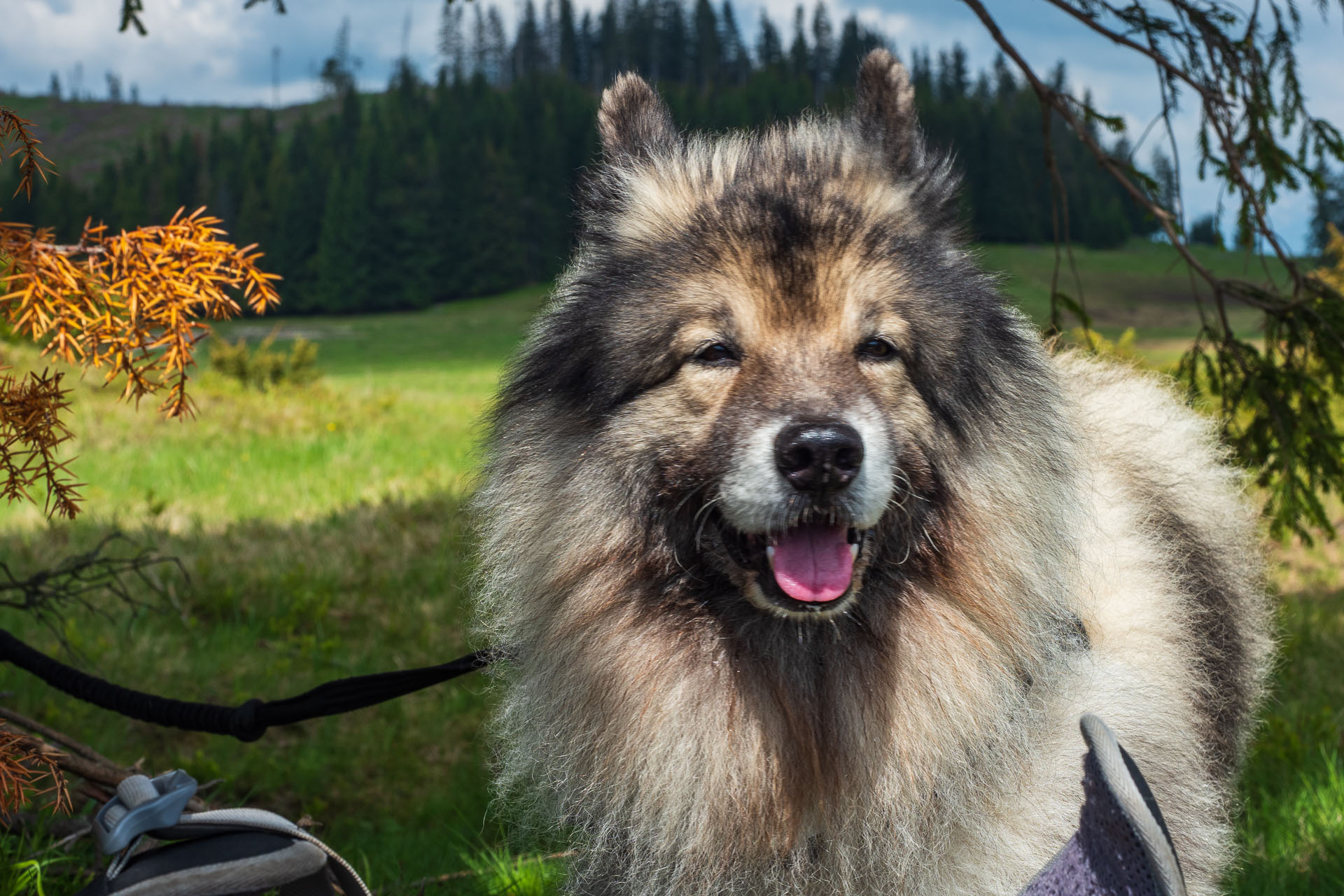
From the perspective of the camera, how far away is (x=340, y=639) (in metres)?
5.13

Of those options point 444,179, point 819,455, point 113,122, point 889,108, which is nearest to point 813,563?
point 819,455

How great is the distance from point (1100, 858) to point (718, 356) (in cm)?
121

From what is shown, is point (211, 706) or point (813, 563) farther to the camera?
point (211, 706)

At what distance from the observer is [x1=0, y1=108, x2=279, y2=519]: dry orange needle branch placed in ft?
6.66

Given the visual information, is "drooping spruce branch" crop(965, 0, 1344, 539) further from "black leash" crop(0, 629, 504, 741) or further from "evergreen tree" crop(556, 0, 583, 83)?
"evergreen tree" crop(556, 0, 583, 83)

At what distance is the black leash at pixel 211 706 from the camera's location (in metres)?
2.68

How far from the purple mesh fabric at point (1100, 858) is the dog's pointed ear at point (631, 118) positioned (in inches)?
73.3

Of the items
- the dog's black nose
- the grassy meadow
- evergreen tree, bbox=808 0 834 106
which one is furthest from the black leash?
evergreen tree, bbox=808 0 834 106

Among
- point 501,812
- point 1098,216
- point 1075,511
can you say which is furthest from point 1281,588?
point 1098,216

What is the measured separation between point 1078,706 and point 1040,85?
279 cm

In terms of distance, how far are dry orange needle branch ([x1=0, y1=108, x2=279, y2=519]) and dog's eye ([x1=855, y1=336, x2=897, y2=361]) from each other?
133 centimetres

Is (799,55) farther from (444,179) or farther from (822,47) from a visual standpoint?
(444,179)

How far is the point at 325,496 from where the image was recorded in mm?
7598

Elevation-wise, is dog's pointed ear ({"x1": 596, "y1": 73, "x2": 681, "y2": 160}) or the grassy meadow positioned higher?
dog's pointed ear ({"x1": 596, "y1": 73, "x2": 681, "y2": 160})
